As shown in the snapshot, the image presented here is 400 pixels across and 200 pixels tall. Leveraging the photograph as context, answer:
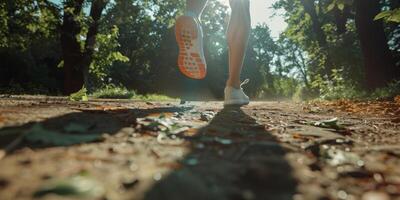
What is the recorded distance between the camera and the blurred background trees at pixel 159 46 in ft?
28.7

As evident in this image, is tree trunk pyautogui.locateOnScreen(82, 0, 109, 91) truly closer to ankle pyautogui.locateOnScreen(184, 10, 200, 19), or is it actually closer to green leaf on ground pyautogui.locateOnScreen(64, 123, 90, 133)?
ankle pyautogui.locateOnScreen(184, 10, 200, 19)

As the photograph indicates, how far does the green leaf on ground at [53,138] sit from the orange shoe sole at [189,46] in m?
2.16

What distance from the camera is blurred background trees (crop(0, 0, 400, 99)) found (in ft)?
28.7

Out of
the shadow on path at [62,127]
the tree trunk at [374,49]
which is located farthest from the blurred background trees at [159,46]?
the shadow on path at [62,127]

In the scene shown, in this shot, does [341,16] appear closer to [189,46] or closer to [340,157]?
[189,46]

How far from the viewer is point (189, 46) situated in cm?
338

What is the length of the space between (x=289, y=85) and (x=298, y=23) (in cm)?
2649

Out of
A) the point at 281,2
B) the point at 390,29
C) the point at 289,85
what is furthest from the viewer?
the point at 289,85

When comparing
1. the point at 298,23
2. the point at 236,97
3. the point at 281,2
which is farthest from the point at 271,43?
the point at 236,97

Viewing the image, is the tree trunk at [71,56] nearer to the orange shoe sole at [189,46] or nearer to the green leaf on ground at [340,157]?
the orange shoe sole at [189,46]

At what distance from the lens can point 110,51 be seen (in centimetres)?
1703

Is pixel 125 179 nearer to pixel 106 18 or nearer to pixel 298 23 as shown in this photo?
pixel 106 18

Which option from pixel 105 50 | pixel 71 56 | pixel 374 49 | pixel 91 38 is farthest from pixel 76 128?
pixel 105 50

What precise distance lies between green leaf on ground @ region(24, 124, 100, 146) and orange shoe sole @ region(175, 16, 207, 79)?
84.9 inches
